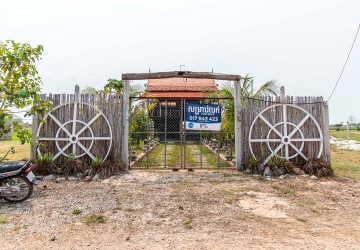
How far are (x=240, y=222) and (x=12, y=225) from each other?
356 cm

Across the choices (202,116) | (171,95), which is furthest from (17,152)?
(202,116)

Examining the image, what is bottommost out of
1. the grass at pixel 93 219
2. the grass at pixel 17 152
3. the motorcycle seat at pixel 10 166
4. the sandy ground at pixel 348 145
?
the grass at pixel 93 219

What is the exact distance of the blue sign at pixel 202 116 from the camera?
32.0ft

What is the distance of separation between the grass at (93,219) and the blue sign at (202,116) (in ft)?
16.6

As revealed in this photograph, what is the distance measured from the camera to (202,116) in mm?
9852

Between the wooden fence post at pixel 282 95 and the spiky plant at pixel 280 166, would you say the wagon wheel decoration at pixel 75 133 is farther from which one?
the wooden fence post at pixel 282 95

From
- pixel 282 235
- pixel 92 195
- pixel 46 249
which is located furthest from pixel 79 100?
pixel 282 235

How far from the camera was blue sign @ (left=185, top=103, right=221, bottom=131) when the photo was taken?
9.75 meters

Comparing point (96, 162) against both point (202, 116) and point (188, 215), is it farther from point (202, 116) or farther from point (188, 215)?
point (188, 215)

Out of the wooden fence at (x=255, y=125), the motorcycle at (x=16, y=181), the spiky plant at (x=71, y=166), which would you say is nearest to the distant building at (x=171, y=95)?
the wooden fence at (x=255, y=125)

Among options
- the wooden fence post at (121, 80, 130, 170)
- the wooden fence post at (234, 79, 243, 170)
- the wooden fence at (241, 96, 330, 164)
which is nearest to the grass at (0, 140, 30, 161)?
the wooden fence post at (121, 80, 130, 170)

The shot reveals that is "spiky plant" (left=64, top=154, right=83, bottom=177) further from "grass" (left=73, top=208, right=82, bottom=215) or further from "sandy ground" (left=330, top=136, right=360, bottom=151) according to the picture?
"sandy ground" (left=330, top=136, right=360, bottom=151)

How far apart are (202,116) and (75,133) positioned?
3.97 meters

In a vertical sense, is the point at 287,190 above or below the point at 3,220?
above
